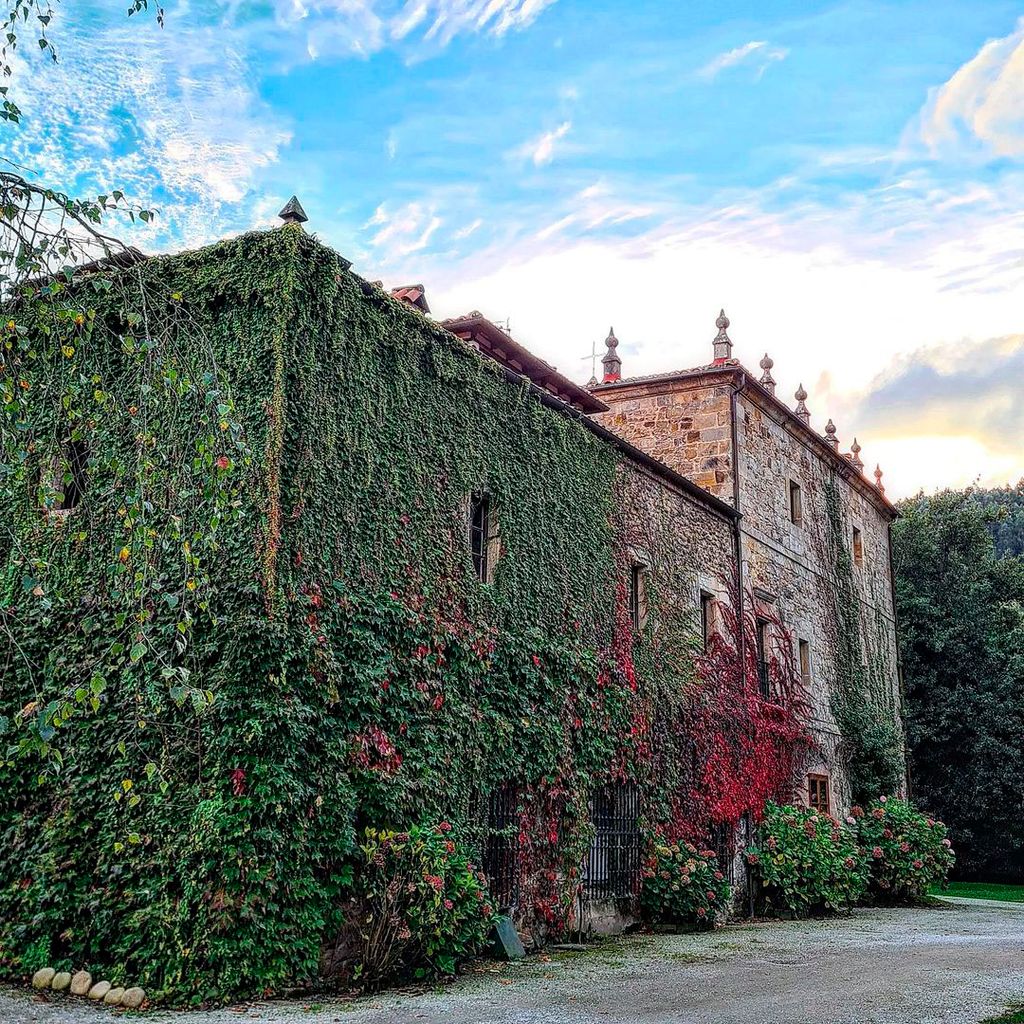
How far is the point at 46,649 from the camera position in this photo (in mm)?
8859

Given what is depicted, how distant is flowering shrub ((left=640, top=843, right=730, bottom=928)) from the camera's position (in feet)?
42.1

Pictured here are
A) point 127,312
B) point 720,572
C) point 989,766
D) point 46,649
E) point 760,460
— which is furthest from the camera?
point 989,766

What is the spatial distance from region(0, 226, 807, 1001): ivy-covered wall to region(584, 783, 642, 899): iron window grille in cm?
50

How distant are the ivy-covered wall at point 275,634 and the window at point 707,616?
371cm

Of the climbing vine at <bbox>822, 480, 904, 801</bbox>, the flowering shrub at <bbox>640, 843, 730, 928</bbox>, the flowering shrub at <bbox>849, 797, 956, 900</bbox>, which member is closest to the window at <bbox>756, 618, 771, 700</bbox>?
the flowering shrub at <bbox>849, 797, 956, 900</bbox>

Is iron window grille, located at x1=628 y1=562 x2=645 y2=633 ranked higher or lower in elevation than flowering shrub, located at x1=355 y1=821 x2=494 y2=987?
higher

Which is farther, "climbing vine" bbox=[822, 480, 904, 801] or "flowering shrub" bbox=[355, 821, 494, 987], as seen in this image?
"climbing vine" bbox=[822, 480, 904, 801]

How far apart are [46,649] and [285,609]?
2307mm

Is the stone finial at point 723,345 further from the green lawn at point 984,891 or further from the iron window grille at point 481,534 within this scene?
the green lawn at point 984,891

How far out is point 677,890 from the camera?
12.9 meters

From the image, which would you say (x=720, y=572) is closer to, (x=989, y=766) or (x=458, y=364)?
(x=458, y=364)

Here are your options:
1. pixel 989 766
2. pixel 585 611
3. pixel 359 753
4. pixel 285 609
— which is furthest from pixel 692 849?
pixel 989 766

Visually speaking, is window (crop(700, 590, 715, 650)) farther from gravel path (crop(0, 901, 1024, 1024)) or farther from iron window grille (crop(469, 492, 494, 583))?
iron window grille (crop(469, 492, 494, 583))

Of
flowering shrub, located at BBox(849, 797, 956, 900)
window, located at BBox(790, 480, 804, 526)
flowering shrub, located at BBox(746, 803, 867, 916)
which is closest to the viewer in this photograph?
flowering shrub, located at BBox(746, 803, 867, 916)
